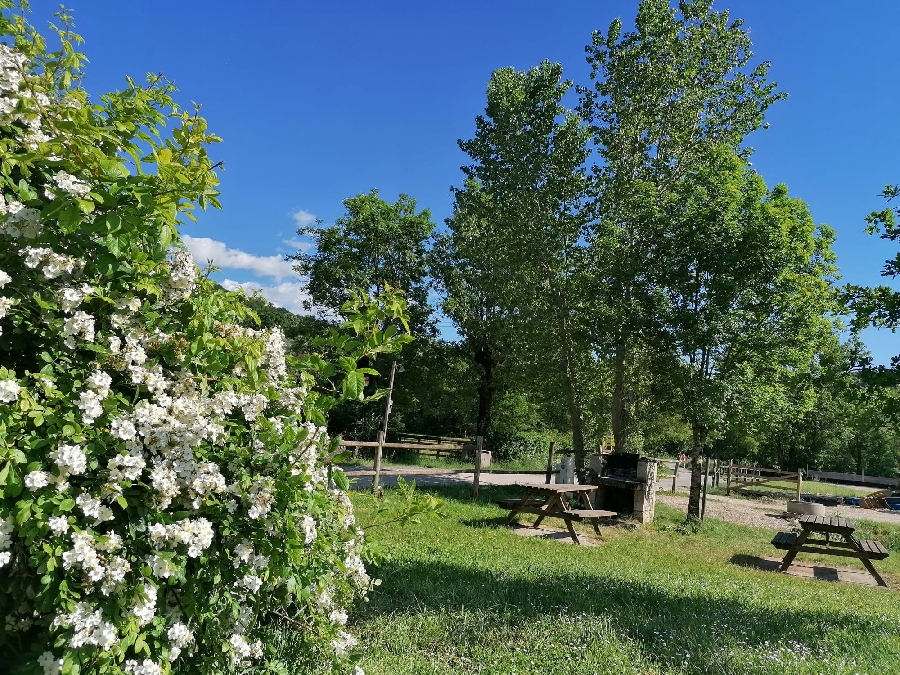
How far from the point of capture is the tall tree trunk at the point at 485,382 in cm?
2484

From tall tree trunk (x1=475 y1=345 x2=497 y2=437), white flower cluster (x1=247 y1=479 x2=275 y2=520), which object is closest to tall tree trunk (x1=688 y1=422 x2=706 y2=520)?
tall tree trunk (x1=475 y1=345 x2=497 y2=437)

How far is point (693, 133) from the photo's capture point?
49.8ft

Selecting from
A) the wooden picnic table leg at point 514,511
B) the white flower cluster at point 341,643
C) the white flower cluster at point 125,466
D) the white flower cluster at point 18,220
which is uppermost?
the white flower cluster at point 18,220

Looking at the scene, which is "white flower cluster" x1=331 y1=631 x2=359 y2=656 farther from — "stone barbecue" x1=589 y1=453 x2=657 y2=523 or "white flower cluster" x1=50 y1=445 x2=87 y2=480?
"stone barbecue" x1=589 y1=453 x2=657 y2=523

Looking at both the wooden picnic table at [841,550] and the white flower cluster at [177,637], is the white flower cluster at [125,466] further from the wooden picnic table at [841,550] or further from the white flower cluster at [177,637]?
the wooden picnic table at [841,550]

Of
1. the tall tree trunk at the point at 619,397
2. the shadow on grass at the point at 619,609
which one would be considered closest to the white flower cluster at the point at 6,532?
the shadow on grass at the point at 619,609

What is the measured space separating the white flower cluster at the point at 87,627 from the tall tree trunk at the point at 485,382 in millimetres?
23119

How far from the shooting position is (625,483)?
13531mm

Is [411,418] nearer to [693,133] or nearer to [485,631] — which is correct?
[693,133]

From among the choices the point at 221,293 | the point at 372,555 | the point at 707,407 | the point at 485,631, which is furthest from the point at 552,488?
the point at 221,293

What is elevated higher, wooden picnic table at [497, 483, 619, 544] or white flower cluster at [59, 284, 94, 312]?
white flower cluster at [59, 284, 94, 312]

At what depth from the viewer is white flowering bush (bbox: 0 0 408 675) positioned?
178 centimetres

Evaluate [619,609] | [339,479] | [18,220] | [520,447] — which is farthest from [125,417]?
[520,447]

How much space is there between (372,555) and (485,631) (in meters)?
2.01
